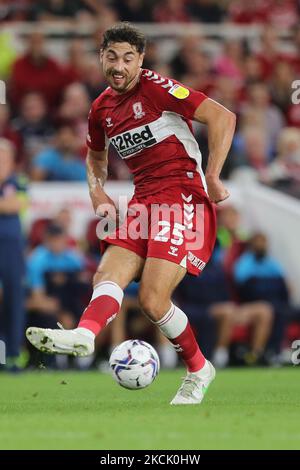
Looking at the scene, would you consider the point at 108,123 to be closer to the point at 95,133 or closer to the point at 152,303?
the point at 95,133

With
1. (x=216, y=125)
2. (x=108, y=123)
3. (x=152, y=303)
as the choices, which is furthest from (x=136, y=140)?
(x=152, y=303)

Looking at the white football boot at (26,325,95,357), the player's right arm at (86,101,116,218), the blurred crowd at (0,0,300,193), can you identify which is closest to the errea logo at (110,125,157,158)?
the player's right arm at (86,101,116,218)

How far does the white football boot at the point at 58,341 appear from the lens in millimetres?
7449

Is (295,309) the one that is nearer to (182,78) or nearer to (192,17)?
(182,78)

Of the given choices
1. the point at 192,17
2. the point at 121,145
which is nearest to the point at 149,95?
the point at 121,145

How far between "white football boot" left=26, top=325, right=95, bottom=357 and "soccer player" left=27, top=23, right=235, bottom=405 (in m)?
0.46

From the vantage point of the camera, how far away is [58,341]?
7465mm

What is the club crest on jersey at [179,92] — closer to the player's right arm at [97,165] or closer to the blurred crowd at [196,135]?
the player's right arm at [97,165]

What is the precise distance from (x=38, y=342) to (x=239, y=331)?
775 centimetres

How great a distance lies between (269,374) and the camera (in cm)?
Answer: 1307

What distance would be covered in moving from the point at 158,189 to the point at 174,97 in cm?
63

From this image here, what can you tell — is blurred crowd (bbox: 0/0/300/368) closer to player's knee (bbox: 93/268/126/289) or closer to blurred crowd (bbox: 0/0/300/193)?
blurred crowd (bbox: 0/0/300/193)

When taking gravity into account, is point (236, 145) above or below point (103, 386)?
above

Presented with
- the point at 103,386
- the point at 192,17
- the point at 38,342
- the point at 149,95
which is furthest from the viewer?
the point at 192,17
